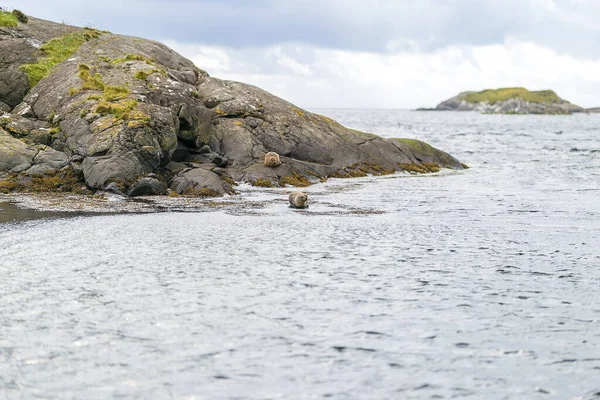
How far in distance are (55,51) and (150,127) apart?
55.9ft

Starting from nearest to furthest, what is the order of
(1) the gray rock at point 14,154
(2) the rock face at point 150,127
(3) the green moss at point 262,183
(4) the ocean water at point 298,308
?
(4) the ocean water at point 298,308, (1) the gray rock at point 14,154, (2) the rock face at point 150,127, (3) the green moss at point 262,183

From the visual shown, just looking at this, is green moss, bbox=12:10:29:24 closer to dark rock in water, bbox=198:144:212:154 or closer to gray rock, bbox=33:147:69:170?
gray rock, bbox=33:147:69:170

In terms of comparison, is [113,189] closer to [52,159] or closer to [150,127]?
[150,127]

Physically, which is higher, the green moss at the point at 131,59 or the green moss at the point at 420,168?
the green moss at the point at 131,59

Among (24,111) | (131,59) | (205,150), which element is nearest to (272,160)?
(205,150)

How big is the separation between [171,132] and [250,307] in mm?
23915

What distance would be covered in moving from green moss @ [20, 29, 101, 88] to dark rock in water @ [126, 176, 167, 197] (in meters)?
16.6

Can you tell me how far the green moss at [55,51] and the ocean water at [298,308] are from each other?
76.3ft

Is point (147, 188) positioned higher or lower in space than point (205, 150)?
lower

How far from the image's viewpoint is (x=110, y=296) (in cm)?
1296

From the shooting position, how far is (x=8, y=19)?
4728cm

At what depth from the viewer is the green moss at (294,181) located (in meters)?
37.3

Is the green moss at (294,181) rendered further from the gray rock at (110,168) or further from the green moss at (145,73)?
the green moss at (145,73)

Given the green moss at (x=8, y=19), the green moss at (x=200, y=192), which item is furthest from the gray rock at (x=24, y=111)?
the green moss at (x=200, y=192)
